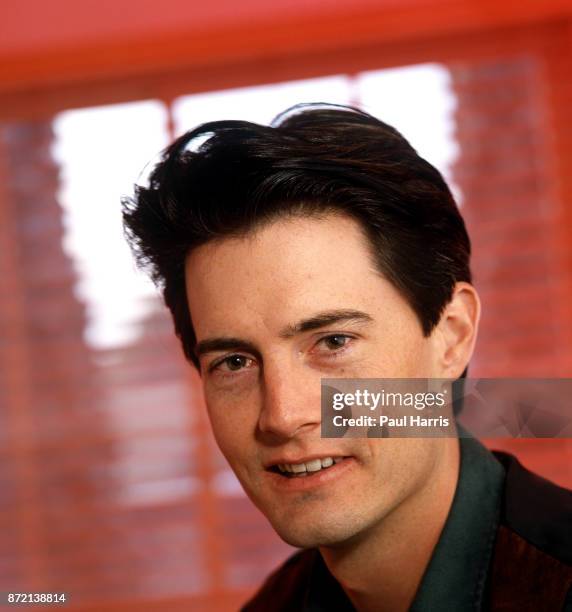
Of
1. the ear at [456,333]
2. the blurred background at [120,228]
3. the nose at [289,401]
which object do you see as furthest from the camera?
the blurred background at [120,228]

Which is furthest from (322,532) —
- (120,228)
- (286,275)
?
(120,228)

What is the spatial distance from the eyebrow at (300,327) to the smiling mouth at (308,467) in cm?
12

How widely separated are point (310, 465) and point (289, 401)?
81 millimetres

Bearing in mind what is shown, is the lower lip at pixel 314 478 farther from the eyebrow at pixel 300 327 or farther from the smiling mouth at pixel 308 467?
the eyebrow at pixel 300 327

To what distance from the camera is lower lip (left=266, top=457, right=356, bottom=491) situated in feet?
3.27

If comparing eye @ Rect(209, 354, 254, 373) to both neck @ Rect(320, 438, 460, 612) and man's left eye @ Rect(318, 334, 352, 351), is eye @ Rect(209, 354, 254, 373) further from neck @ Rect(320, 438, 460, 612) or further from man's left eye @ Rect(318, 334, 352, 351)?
neck @ Rect(320, 438, 460, 612)

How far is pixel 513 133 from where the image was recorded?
217 centimetres

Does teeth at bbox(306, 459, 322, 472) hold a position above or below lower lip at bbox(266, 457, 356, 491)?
above

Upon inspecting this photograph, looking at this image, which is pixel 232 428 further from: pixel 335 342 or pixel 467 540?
pixel 467 540

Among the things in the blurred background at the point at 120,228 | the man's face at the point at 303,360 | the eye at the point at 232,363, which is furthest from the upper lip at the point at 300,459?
the blurred background at the point at 120,228

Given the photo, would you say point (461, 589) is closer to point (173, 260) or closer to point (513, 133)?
point (173, 260)

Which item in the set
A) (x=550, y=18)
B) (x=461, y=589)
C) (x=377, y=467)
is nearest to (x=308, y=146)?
(x=377, y=467)

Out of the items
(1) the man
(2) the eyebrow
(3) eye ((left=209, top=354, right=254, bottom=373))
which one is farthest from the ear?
(3) eye ((left=209, top=354, right=254, bottom=373))

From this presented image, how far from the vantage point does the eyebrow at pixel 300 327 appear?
0.99 meters
